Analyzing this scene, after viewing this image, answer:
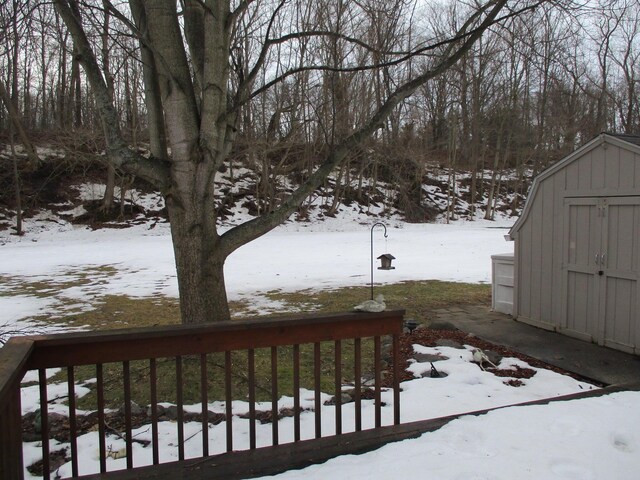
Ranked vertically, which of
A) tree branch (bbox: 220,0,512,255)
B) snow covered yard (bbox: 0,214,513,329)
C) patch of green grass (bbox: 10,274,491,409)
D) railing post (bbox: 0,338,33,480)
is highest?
tree branch (bbox: 220,0,512,255)

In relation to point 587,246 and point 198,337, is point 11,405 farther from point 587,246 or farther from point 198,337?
point 587,246

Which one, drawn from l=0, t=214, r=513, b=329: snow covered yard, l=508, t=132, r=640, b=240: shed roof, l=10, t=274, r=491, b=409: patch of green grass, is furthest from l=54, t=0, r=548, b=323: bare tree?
l=0, t=214, r=513, b=329: snow covered yard

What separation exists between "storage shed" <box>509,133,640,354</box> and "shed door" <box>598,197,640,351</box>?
11mm

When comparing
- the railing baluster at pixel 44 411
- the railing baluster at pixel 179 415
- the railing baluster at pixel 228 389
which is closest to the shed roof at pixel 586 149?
the railing baluster at pixel 228 389

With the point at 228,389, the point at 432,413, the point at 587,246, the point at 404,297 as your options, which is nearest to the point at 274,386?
the point at 228,389

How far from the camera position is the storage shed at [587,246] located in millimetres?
5195

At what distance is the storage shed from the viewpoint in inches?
205

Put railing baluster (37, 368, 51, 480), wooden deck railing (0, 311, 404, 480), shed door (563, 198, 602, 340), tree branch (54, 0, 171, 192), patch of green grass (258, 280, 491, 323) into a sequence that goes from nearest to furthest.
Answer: wooden deck railing (0, 311, 404, 480) → railing baluster (37, 368, 51, 480) → tree branch (54, 0, 171, 192) → shed door (563, 198, 602, 340) → patch of green grass (258, 280, 491, 323)

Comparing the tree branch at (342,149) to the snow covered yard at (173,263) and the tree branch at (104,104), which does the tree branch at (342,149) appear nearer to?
the tree branch at (104,104)

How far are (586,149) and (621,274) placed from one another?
1499 millimetres

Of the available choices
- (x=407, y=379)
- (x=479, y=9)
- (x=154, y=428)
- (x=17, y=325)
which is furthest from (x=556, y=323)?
(x=17, y=325)

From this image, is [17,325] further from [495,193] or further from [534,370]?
[495,193]

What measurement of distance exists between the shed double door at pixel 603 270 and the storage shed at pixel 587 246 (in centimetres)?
1

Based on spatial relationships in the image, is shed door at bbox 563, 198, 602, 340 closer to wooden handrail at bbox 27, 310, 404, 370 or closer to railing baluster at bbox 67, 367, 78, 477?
wooden handrail at bbox 27, 310, 404, 370
